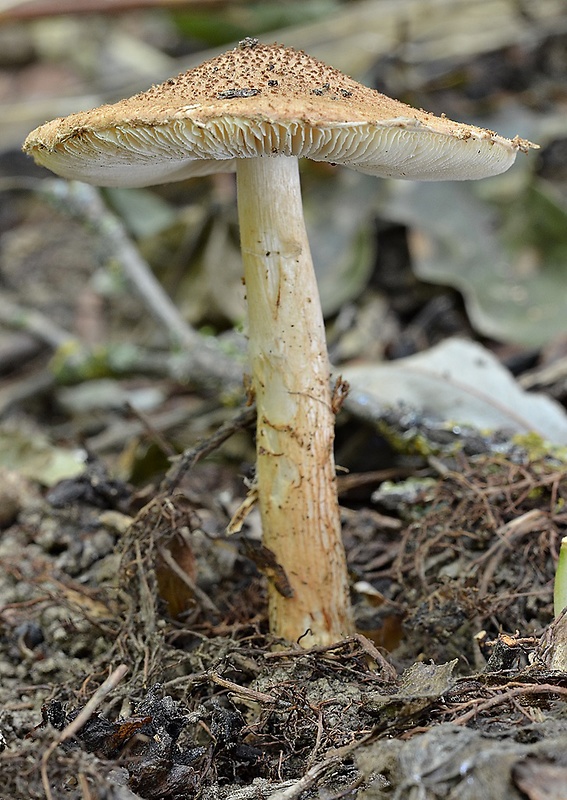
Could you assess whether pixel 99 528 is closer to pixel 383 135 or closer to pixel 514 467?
pixel 514 467

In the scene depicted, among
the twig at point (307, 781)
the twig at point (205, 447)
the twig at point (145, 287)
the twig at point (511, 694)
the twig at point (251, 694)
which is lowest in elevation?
the twig at point (307, 781)

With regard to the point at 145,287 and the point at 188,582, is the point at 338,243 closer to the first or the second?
the point at 145,287

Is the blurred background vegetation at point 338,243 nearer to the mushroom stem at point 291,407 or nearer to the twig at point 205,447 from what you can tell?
the twig at point 205,447

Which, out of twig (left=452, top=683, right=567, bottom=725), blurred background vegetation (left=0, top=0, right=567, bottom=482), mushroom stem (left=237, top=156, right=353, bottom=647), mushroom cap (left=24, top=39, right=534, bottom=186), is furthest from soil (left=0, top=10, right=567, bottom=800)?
mushroom cap (left=24, top=39, right=534, bottom=186)

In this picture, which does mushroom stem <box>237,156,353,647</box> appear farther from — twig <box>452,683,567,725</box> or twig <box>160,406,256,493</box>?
twig <box>452,683,567,725</box>

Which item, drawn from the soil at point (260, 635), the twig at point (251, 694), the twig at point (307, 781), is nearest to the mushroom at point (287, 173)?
Answer: the soil at point (260, 635)

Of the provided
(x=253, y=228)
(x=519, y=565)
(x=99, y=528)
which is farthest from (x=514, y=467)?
(x=99, y=528)
